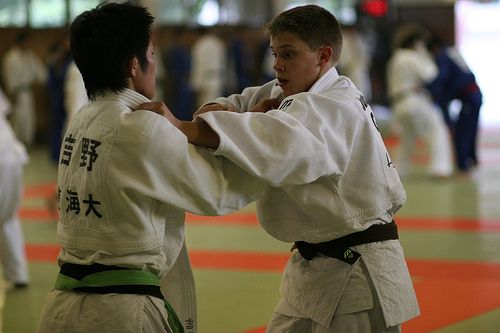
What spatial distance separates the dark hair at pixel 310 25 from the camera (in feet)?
9.50

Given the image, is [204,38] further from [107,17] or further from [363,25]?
[107,17]

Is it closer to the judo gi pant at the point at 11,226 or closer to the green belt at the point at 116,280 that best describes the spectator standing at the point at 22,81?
the judo gi pant at the point at 11,226

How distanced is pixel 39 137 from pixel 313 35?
16038 millimetres

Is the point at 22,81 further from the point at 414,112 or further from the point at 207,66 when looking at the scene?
the point at 414,112

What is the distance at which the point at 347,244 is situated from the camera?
2936mm

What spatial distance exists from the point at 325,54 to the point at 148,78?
0.63 metres

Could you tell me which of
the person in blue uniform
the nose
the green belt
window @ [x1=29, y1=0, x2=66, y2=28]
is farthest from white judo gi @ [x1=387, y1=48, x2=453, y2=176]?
window @ [x1=29, y1=0, x2=66, y2=28]

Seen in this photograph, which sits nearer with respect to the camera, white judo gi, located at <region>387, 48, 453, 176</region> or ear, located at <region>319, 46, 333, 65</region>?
ear, located at <region>319, 46, 333, 65</region>

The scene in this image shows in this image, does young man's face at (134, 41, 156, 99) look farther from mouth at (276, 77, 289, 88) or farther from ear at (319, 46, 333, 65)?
ear at (319, 46, 333, 65)

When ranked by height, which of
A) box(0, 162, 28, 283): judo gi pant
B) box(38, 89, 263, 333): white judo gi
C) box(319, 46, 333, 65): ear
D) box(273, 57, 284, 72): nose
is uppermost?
box(319, 46, 333, 65): ear

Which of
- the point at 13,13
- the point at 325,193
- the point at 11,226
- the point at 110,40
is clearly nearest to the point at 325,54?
the point at 325,193

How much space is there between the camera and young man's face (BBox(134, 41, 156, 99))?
8.70 ft

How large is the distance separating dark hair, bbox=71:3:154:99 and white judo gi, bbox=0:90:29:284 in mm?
3829

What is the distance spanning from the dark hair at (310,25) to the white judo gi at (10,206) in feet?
12.5
